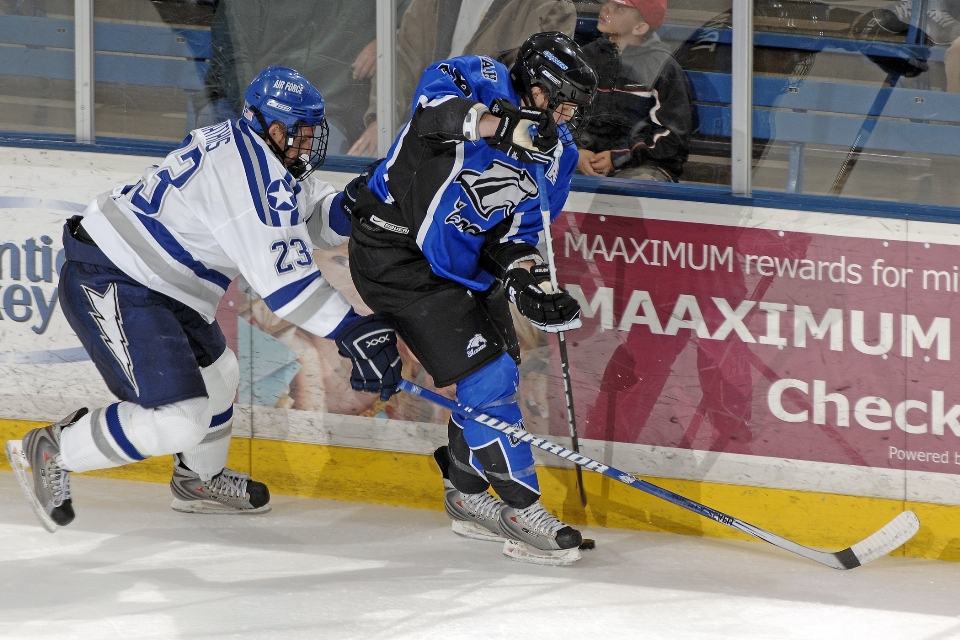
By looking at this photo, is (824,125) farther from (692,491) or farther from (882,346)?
(692,491)

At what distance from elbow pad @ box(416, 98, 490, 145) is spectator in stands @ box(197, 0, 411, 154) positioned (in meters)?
0.79

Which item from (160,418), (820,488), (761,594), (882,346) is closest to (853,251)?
(882,346)

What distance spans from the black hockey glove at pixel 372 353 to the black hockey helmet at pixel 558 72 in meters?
0.62

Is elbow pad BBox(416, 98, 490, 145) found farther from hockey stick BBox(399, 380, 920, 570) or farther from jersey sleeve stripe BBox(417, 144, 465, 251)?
hockey stick BBox(399, 380, 920, 570)

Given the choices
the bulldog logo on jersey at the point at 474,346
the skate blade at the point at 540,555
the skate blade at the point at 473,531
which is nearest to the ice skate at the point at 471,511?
the skate blade at the point at 473,531

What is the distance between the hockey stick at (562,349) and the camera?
2.66 metres

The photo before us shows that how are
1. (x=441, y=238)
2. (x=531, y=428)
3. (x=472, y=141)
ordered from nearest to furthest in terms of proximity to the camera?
(x=472, y=141)
(x=441, y=238)
(x=531, y=428)

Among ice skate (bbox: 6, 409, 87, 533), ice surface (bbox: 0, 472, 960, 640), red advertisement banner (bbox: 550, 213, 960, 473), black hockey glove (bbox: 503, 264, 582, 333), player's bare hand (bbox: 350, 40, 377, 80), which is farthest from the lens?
player's bare hand (bbox: 350, 40, 377, 80)

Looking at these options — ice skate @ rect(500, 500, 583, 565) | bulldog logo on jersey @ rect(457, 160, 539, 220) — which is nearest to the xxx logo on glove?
bulldog logo on jersey @ rect(457, 160, 539, 220)

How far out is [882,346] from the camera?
2.80 metres

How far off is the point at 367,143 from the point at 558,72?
92 cm

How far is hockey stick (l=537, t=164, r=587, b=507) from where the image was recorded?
8.74 ft

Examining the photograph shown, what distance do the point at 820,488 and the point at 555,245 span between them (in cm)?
93

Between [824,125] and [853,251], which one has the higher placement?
[824,125]
